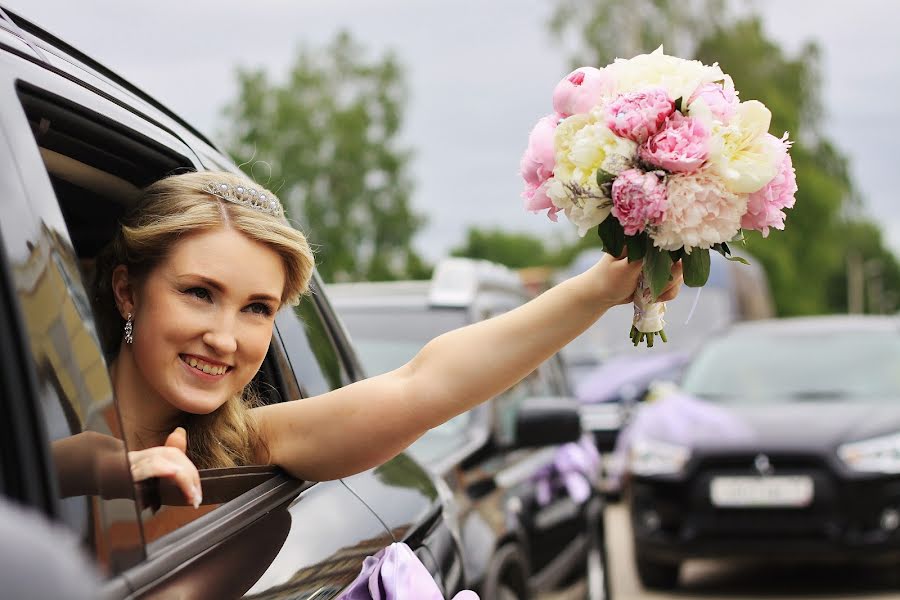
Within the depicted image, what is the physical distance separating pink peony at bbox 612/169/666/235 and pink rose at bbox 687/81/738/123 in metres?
0.15

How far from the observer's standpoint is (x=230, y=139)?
159ft

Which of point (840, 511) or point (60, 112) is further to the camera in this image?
point (840, 511)

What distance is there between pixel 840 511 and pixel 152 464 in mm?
6462

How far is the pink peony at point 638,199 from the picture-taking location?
214 cm

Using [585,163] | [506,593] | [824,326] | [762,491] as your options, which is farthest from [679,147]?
[824,326]

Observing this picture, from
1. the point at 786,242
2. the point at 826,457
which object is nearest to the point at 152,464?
the point at 826,457

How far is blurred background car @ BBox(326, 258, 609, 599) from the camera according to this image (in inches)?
170

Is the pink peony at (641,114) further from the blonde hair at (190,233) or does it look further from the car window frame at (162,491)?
the car window frame at (162,491)

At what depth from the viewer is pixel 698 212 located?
7.05ft

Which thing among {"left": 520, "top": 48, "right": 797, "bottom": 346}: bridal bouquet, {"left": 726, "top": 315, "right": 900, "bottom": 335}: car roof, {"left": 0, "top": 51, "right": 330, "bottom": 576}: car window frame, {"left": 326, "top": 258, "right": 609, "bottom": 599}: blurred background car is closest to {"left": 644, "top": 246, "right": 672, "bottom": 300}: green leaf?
{"left": 520, "top": 48, "right": 797, "bottom": 346}: bridal bouquet

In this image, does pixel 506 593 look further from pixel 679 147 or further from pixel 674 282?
pixel 679 147

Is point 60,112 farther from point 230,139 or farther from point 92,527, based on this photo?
point 230,139

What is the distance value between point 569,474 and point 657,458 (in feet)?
8.52

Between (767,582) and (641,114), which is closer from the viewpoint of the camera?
(641,114)
